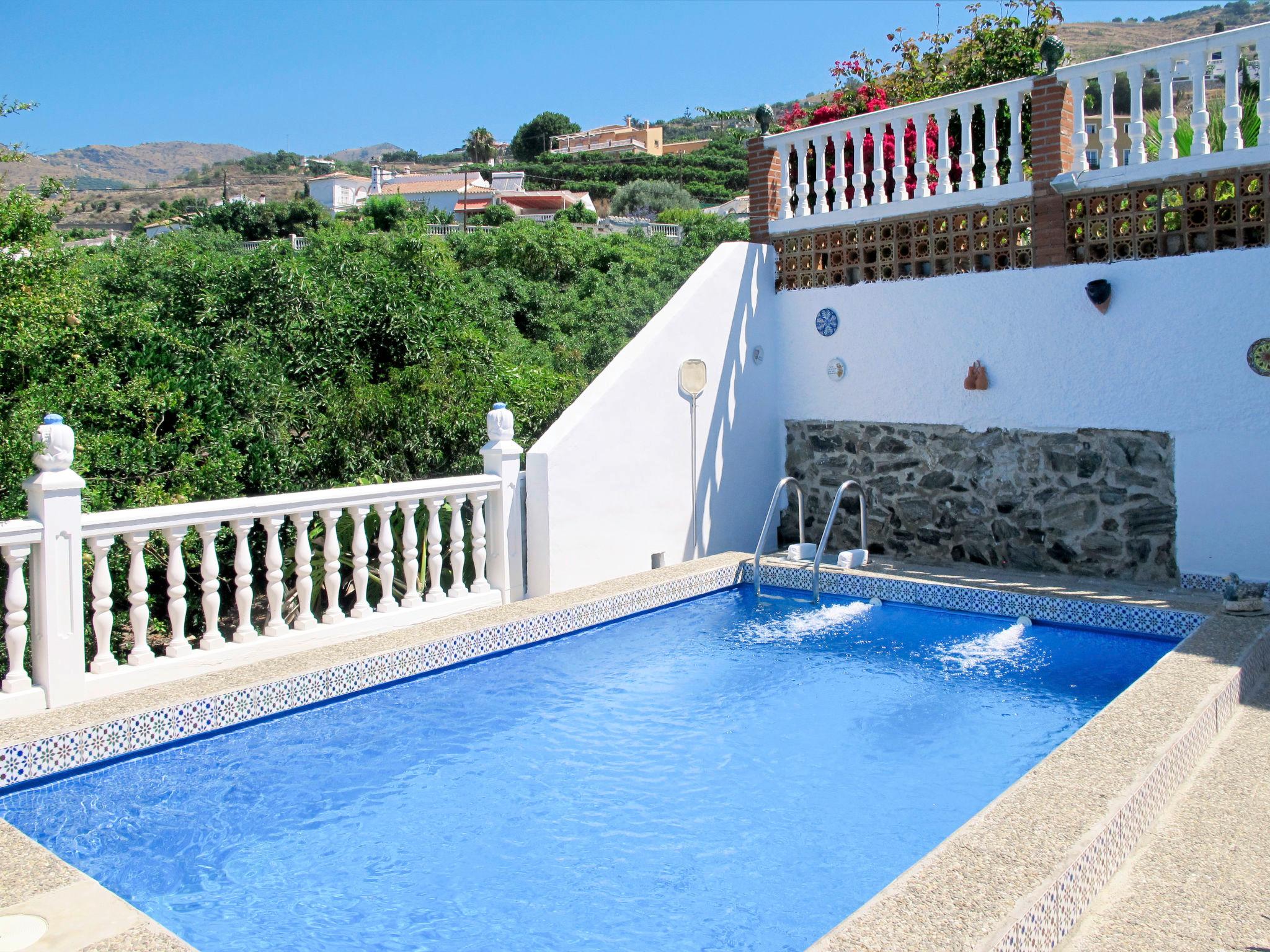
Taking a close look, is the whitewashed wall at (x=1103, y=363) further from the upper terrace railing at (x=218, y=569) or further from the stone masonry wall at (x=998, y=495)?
the upper terrace railing at (x=218, y=569)

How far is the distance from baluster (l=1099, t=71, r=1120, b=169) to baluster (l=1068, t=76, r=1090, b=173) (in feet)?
0.36

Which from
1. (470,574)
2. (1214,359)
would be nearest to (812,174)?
(1214,359)

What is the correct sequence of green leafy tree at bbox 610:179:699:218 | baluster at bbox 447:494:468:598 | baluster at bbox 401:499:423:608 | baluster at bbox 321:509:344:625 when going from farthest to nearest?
1. green leafy tree at bbox 610:179:699:218
2. baluster at bbox 447:494:468:598
3. baluster at bbox 401:499:423:608
4. baluster at bbox 321:509:344:625

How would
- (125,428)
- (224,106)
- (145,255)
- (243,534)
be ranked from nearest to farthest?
(243,534), (125,428), (145,255), (224,106)

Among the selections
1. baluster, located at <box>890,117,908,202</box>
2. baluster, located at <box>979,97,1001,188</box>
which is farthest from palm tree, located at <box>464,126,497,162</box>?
baluster, located at <box>979,97,1001,188</box>

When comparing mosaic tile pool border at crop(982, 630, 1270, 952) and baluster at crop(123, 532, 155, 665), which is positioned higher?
baluster at crop(123, 532, 155, 665)

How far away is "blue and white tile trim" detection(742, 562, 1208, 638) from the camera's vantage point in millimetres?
6543

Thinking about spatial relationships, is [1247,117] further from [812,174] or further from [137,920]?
[137,920]

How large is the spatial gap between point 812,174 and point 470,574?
17.0 feet

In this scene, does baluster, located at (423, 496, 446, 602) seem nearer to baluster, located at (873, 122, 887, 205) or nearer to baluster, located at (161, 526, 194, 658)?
baluster, located at (161, 526, 194, 658)

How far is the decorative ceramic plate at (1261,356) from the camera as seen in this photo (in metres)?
6.70

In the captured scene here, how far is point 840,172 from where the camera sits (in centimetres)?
891

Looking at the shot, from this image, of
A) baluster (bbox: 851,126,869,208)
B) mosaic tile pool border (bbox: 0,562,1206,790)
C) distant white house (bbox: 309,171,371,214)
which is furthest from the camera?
distant white house (bbox: 309,171,371,214)

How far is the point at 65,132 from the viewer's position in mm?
46469
